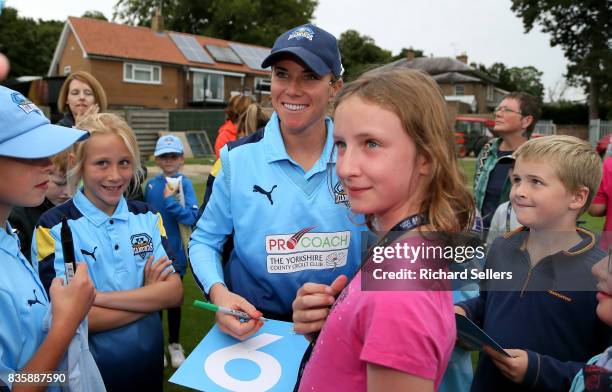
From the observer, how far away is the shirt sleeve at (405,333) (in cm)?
123

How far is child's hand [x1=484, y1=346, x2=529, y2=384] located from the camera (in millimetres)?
1923

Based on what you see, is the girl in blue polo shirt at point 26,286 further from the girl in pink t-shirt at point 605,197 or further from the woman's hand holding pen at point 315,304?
the girl in pink t-shirt at point 605,197

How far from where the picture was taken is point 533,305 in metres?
2.13

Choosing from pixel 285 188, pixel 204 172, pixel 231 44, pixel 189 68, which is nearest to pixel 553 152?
pixel 285 188

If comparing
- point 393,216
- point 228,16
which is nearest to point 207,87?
point 228,16

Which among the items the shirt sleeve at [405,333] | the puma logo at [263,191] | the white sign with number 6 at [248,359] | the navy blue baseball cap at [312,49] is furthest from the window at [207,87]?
the shirt sleeve at [405,333]

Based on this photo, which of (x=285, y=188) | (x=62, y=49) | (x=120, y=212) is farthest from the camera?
(x=62, y=49)

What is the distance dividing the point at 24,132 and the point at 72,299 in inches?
25.8

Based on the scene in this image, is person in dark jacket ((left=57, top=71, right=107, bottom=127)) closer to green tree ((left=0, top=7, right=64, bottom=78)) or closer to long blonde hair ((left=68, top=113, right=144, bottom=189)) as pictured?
long blonde hair ((left=68, top=113, right=144, bottom=189))

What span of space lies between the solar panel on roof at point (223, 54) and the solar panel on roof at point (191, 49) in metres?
0.69

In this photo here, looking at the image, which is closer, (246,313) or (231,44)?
(246,313)

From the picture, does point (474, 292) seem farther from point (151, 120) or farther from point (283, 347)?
point (151, 120)

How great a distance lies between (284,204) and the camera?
7.44 ft

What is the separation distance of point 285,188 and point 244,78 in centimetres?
A: 3975
